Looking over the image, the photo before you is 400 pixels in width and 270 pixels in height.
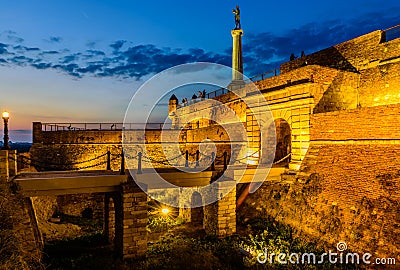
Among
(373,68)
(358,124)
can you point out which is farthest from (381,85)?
(358,124)

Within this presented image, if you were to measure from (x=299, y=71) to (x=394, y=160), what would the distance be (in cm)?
571

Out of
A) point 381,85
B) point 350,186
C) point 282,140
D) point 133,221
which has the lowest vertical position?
point 133,221

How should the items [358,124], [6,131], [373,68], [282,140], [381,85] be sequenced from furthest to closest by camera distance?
[282,140], [373,68], [381,85], [358,124], [6,131]

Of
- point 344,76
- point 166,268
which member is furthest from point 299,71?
point 166,268

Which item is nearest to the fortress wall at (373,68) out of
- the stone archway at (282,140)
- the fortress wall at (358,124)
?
the fortress wall at (358,124)

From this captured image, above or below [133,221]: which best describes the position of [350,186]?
above

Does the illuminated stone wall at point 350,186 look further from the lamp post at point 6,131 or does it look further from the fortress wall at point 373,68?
the lamp post at point 6,131

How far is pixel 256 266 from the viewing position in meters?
8.80

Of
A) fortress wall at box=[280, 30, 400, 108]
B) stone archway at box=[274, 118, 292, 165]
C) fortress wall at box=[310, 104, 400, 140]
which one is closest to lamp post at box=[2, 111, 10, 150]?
fortress wall at box=[310, 104, 400, 140]

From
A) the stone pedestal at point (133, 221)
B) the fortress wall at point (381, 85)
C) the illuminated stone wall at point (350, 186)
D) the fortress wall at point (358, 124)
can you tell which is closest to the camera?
the illuminated stone wall at point (350, 186)

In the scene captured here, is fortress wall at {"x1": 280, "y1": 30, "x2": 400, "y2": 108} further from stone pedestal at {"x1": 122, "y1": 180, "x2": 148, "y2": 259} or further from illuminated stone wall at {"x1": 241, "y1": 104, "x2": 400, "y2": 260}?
stone pedestal at {"x1": 122, "y1": 180, "x2": 148, "y2": 259}

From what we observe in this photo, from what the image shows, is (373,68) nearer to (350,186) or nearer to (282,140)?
(282,140)

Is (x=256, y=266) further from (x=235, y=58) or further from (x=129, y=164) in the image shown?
(x=129, y=164)

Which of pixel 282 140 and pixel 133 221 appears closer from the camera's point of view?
pixel 133 221
